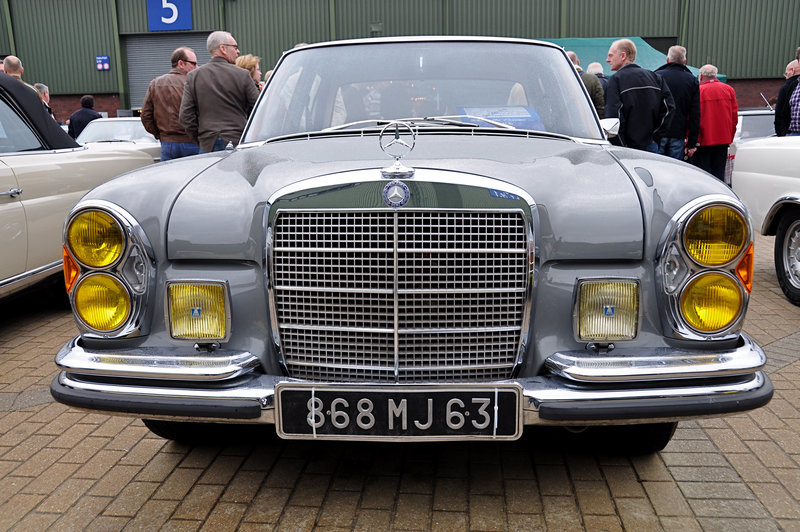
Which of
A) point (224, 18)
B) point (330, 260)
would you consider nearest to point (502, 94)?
point (330, 260)

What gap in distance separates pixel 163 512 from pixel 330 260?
3.77 ft

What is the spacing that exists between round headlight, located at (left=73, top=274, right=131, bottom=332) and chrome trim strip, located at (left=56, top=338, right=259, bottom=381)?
0.10 m

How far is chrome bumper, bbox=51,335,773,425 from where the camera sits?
2.10 metres

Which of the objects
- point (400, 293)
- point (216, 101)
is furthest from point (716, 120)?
point (400, 293)

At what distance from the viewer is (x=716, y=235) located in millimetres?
2209

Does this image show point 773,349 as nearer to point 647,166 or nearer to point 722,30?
point 647,166

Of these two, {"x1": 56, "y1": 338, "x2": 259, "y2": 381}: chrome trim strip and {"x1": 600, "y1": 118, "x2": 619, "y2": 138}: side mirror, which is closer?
{"x1": 56, "y1": 338, "x2": 259, "y2": 381}: chrome trim strip

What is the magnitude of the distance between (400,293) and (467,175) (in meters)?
0.44

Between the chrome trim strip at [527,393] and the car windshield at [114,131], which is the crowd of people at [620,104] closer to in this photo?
the car windshield at [114,131]

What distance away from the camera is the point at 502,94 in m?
3.24

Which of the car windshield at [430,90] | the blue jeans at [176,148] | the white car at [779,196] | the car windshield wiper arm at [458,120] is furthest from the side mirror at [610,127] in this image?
the blue jeans at [176,148]

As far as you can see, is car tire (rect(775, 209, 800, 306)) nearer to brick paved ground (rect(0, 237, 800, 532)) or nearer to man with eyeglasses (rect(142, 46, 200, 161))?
brick paved ground (rect(0, 237, 800, 532))

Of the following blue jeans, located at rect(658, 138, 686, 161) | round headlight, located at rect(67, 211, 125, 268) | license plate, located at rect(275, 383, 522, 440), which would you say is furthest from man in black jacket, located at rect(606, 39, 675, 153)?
round headlight, located at rect(67, 211, 125, 268)

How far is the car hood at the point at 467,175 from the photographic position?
2191 mm
